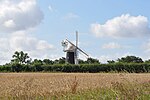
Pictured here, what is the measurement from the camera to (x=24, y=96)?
687cm

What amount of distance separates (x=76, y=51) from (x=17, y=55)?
47.3 metres

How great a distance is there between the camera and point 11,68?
7056 centimetres

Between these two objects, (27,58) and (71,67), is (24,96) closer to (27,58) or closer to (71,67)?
(71,67)

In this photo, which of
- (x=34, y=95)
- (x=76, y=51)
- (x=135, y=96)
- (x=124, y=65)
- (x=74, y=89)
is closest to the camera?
(x=135, y=96)

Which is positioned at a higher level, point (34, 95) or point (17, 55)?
point (17, 55)

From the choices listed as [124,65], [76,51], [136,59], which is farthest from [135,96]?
[136,59]

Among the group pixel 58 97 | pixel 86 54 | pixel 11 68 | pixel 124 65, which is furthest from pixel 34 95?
pixel 86 54

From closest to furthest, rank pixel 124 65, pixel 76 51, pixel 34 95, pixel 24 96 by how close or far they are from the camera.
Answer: pixel 24 96
pixel 34 95
pixel 124 65
pixel 76 51

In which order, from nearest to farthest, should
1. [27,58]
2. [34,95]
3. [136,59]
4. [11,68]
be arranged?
[34,95]
[11,68]
[136,59]
[27,58]

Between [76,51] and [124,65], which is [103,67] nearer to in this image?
[124,65]

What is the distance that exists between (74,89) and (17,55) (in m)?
115

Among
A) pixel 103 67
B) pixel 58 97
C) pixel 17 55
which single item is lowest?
pixel 58 97

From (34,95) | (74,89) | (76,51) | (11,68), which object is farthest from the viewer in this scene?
(76,51)

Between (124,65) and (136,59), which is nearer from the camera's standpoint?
(124,65)
